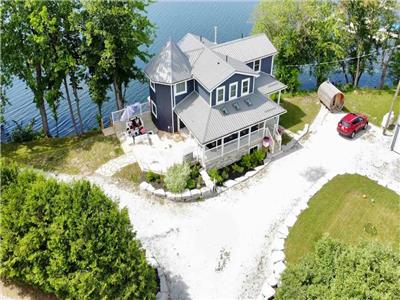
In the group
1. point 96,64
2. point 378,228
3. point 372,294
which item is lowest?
point 378,228

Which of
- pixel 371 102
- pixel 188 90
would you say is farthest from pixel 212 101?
pixel 371 102

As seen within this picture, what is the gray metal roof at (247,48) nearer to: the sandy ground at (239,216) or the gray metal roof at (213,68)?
the gray metal roof at (213,68)

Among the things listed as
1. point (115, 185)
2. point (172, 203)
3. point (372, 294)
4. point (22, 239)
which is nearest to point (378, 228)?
point (372, 294)

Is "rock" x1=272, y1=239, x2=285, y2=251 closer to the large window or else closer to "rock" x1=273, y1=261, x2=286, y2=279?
"rock" x1=273, y1=261, x2=286, y2=279

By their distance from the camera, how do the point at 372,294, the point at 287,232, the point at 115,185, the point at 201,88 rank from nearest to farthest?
1. the point at 372,294
2. the point at 287,232
3. the point at 115,185
4. the point at 201,88

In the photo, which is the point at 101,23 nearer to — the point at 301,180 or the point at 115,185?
the point at 115,185

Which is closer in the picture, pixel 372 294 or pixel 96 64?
pixel 372 294

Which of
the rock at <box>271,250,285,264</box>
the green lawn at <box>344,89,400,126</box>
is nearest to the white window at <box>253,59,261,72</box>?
the green lawn at <box>344,89,400,126</box>

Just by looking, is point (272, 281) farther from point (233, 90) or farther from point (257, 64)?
point (257, 64)
